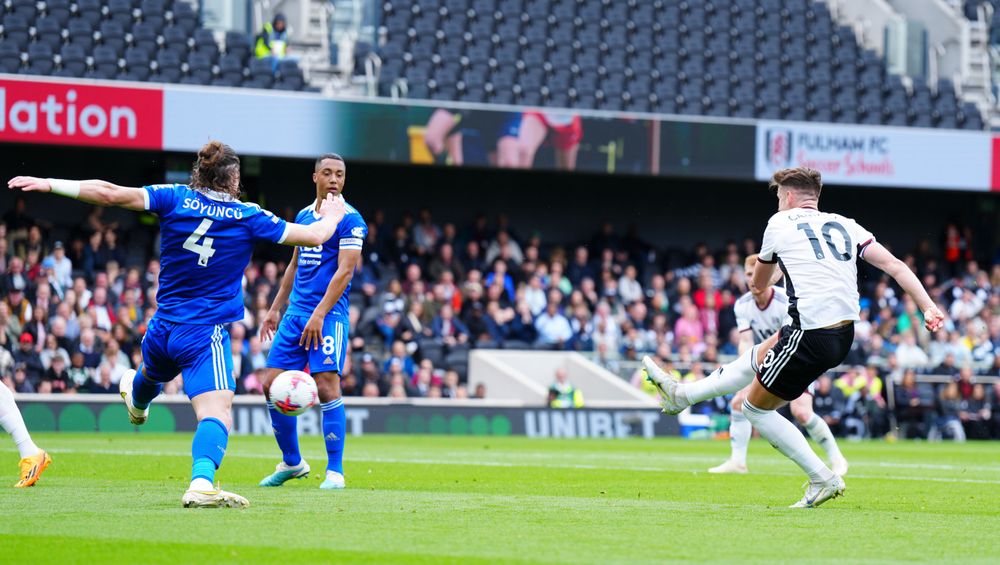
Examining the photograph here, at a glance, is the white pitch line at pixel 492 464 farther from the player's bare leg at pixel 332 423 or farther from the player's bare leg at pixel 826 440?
the player's bare leg at pixel 332 423

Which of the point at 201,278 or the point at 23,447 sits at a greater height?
the point at 201,278

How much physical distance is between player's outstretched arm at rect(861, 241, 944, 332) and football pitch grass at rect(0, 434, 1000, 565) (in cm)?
114

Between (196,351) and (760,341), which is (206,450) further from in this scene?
(760,341)

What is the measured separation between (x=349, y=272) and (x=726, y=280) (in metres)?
19.7

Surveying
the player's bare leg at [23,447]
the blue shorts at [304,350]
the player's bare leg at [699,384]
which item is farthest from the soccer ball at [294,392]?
the player's bare leg at [699,384]

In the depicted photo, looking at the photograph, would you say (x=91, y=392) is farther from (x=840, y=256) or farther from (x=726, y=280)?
(x=840, y=256)

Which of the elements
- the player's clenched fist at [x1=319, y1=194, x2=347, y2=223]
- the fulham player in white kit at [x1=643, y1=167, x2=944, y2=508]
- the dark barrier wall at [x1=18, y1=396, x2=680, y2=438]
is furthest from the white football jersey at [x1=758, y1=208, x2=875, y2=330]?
the dark barrier wall at [x1=18, y1=396, x2=680, y2=438]

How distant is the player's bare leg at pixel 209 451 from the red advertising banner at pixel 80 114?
1561cm

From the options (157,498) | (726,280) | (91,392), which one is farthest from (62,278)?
(157,498)

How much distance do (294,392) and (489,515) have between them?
Answer: 62.3 inches

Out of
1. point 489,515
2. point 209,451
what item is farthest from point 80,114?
point 489,515

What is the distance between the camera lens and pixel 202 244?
8602mm

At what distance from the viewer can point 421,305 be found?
25141 mm

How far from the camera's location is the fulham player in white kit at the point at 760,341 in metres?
13.1
